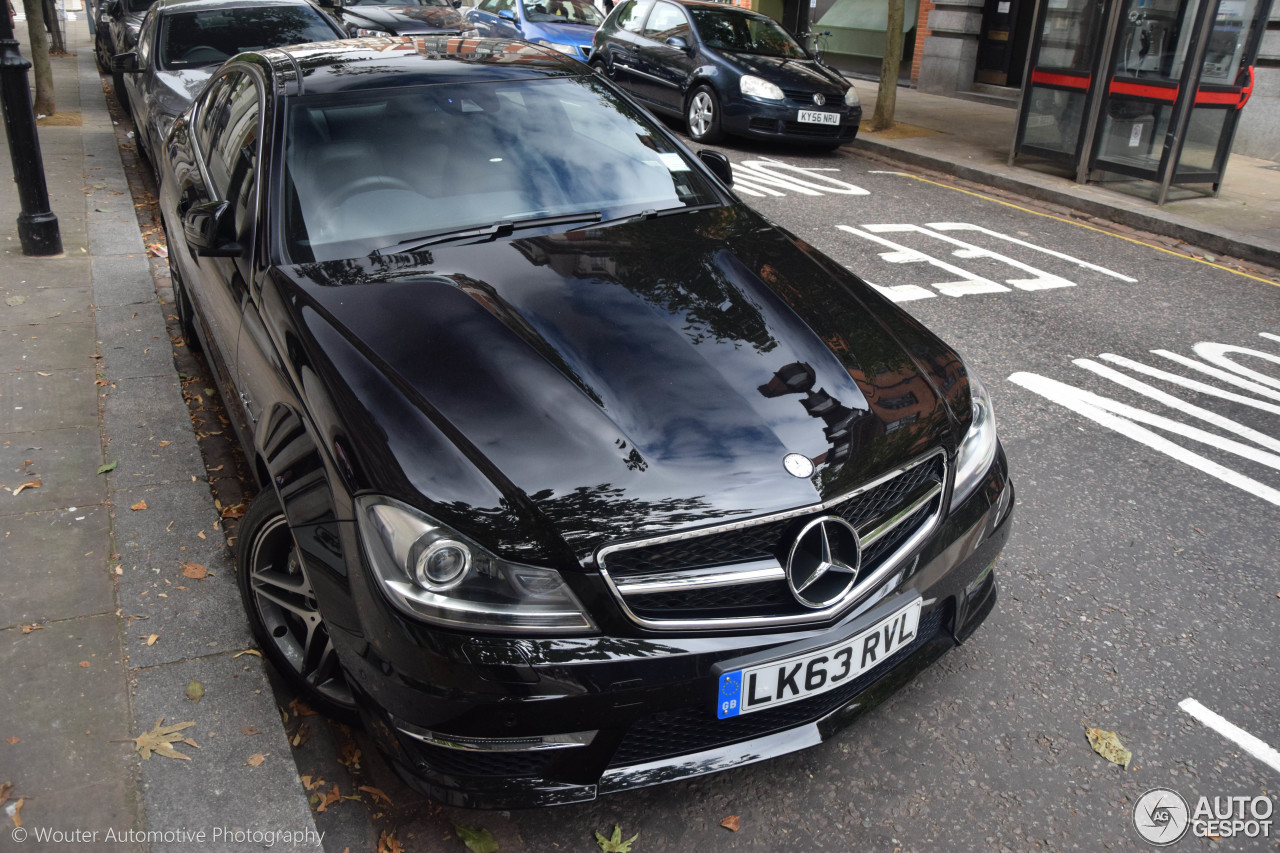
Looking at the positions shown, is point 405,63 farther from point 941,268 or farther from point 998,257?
point 998,257

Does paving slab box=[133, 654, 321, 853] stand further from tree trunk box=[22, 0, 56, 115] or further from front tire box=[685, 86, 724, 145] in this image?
tree trunk box=[22, 0, 56, 115]

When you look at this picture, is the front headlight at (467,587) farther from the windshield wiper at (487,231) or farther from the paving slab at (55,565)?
the paving slab at (55,565)

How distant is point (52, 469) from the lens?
13.2 ft

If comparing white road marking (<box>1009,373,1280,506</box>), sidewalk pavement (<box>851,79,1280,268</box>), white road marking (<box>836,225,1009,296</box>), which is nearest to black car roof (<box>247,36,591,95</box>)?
white road marking (<box>1009,373,1280,506</box>)

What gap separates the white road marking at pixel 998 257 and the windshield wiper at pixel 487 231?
456 centimetres

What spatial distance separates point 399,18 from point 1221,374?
10625 millimetres

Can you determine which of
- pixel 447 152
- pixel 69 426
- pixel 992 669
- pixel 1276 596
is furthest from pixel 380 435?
pixel 1276 596

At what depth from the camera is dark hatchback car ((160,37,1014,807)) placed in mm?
2172

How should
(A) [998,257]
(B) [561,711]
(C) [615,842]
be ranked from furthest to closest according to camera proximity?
(A) [998,257] → (C) [615,842] → (B) [561,711]

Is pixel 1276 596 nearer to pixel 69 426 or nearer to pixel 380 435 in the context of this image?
pixel 380 435

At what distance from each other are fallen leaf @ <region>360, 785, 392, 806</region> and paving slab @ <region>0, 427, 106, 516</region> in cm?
185

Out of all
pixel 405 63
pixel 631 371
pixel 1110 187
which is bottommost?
pixel 1110 187

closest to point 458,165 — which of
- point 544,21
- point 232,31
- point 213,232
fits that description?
point 213,232

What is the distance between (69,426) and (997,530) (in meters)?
3.81
